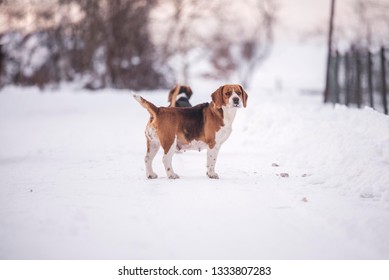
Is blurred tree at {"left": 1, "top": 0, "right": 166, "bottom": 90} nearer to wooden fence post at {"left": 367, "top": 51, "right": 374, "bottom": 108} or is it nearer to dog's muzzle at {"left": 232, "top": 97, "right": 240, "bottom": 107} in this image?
wooden fence post at {"left": 367, "top": 51, "right": 374, "bottom": 108}

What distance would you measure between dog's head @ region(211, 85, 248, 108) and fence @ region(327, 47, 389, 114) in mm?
8545

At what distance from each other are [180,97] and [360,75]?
29.9 feet

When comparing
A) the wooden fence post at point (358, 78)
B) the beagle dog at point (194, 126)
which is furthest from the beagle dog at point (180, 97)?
the wooden fence post at point (358, 78)

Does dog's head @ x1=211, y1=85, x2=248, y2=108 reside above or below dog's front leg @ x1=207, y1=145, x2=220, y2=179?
above

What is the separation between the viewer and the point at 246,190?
7008 millimetres

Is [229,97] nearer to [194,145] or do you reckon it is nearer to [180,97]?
[194,145]

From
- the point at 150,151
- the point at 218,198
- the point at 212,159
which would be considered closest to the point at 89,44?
the point at 150,151

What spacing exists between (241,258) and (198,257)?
16.3 inches

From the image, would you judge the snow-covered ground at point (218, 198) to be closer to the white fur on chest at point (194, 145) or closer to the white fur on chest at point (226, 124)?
the white fur on chest at point (194, 145)

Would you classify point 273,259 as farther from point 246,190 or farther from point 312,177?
point 312,177

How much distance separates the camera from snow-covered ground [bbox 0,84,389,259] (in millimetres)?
4750

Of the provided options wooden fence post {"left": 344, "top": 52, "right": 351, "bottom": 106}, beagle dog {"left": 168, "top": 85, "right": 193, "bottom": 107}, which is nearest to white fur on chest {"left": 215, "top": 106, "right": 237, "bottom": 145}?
beagle dog {"left": 168, "top": 85, "right": 193, "bottom": 107}

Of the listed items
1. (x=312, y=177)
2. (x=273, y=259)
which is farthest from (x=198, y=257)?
(x=312, y=177)

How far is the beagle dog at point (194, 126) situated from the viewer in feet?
24.8
